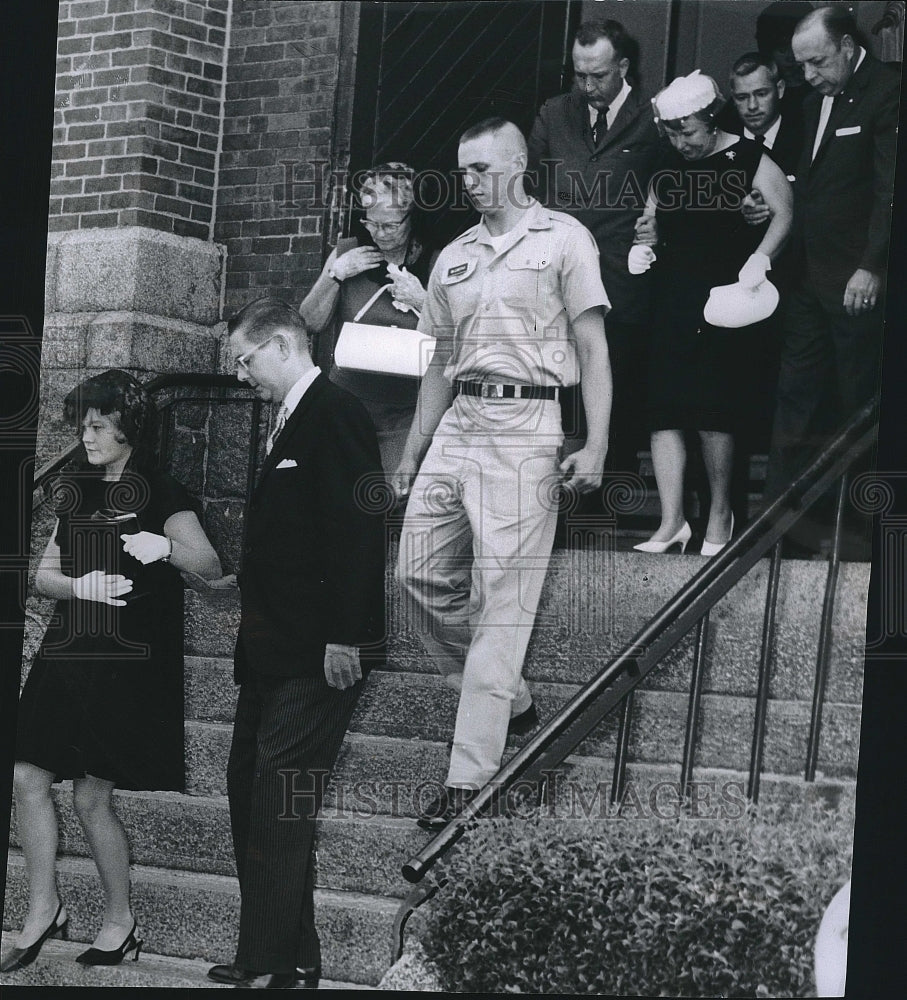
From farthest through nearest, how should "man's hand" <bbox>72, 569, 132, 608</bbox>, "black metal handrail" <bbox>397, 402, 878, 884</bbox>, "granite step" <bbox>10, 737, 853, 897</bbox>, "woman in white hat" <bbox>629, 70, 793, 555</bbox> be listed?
"man's hand" <bbox>72, 569, 132, 608</bbox> < "woman in white hat" <bbox>629, 70, 793, 555</bbox> < "granite step" <bbox>10, 737, 853, 897</bbox> < "black metal handrail" <bbox>397, 402, 878, 884</bbox>

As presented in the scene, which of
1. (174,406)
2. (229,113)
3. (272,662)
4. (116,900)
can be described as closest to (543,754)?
(272,662)

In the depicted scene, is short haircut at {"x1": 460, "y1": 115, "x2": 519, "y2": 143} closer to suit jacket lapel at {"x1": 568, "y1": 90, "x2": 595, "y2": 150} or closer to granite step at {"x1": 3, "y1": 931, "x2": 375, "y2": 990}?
suit jacket lapel at {"x1": 568, "y1": 90, "x2": 595, "y2": 150}

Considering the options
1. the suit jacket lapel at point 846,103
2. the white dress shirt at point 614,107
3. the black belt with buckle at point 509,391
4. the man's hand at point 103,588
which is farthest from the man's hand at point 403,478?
the suit jacket lapel at point 846,103

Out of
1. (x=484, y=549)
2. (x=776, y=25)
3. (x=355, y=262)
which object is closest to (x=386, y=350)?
(x=355, y=262)

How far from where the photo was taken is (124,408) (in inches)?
199

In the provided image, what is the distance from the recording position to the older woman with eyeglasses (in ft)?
16.3

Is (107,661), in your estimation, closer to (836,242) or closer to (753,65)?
(836,242)

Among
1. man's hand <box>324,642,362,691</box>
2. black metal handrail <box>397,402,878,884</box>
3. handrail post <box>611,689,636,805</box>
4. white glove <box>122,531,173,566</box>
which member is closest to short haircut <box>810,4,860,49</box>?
black metal handrail <box>397,402,878,884</box>

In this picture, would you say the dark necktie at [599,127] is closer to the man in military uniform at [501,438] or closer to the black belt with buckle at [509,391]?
the man in military uniform at [501,438]

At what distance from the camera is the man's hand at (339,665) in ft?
15.5

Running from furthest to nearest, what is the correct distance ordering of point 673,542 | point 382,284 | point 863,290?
point 382,284
point 673,542
point 863,290

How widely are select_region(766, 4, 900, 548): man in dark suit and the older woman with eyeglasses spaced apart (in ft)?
4.48

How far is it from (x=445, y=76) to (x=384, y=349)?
1.07 meters

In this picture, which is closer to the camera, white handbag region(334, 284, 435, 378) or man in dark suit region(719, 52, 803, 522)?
man in dark suit region(719, 52, 803, 522)
